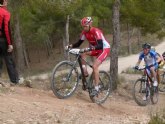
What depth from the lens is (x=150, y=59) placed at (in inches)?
463

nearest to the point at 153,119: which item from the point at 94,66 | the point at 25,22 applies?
the point at 94,66

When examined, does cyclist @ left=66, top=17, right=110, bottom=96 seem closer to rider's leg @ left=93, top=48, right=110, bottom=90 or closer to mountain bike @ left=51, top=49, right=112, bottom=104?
rider's leg @ left=93, top=48, right=110, bottom=90

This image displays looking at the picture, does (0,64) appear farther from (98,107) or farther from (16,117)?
(16,117)

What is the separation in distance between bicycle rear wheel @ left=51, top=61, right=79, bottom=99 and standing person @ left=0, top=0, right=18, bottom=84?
973mm

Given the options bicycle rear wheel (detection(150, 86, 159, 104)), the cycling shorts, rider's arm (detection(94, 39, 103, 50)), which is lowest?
bicycle rear wheel (detection(150, 86, 159, 104))

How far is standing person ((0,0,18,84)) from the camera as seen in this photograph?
861 centimetres

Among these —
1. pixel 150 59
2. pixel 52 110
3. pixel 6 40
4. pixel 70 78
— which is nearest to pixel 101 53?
pixel 70 78

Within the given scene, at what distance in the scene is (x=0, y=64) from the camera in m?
9.47

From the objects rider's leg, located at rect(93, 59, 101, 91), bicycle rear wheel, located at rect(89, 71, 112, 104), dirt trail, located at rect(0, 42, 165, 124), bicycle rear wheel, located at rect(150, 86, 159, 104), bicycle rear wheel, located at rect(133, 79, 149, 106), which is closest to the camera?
dirt trail, located at rect(0, 42, 165, 124)

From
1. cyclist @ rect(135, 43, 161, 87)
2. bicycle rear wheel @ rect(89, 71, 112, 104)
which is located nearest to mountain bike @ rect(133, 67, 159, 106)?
cyclist @ rect(135, 43, 161, 87)

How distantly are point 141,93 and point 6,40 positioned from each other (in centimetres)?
453

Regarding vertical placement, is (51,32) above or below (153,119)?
below

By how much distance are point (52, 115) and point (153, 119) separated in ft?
5.21

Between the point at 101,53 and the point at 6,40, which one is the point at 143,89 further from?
the point at 6,40
